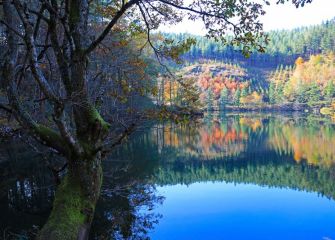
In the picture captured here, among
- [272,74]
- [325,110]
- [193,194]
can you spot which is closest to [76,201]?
[193,194]

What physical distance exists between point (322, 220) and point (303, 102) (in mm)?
95897

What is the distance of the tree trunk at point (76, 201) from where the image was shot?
15.0ft

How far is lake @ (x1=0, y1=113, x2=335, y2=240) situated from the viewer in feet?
44.0

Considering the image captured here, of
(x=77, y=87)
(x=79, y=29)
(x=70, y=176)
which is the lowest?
(x=70, y=176)

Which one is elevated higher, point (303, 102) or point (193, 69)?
point (193, 69)

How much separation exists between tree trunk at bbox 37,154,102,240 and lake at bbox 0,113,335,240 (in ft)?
6.54

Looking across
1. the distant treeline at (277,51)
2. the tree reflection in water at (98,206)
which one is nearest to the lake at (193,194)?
the tree reflection in water at (98,206)

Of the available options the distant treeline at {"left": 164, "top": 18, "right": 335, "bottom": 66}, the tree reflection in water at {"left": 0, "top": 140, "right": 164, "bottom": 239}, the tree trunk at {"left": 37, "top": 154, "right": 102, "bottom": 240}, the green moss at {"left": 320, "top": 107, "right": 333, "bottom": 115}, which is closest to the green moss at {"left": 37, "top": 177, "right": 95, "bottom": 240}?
the tree trunk at {"left": 37, "top": 154, "right": 102, "bottom": 240}

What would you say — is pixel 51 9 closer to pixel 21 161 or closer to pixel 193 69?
pixel 21 161

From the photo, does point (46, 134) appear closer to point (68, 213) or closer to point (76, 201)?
point (76, 201)

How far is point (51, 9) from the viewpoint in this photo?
499 cm

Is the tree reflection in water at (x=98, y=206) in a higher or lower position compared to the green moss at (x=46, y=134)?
lower

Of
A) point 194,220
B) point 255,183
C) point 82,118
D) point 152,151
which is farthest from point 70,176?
point 152,151

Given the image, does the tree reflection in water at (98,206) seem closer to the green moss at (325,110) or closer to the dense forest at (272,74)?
the dense forest at (272,74)
